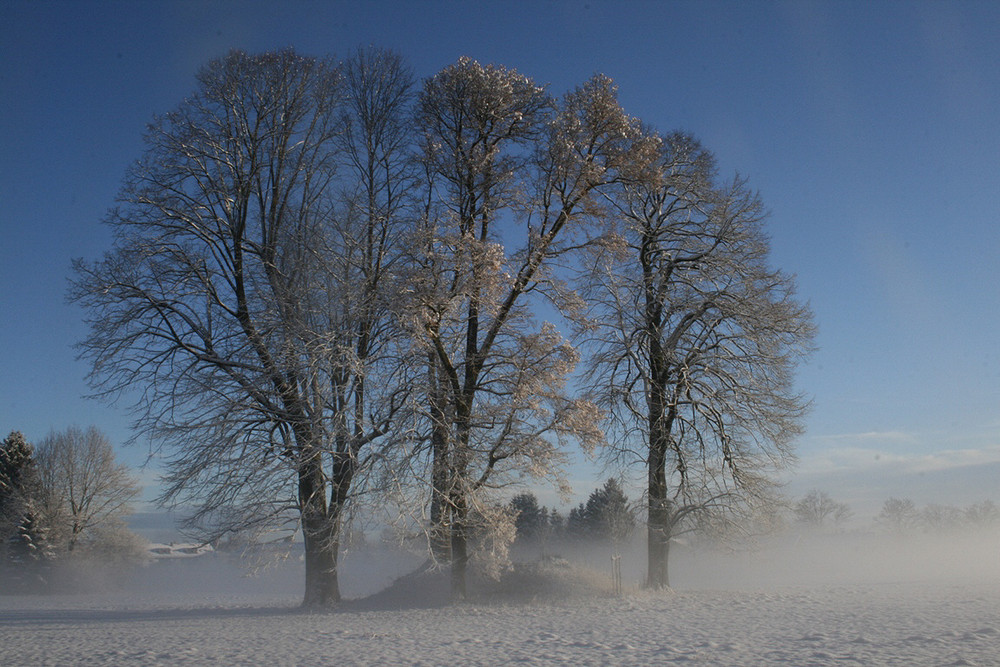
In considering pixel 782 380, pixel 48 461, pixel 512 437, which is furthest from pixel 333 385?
pixel 48 461

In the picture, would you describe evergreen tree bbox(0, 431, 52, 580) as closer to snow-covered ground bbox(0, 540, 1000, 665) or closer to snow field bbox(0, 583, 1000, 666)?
snow-covered ground bbox(0, 540, 1000, 665)

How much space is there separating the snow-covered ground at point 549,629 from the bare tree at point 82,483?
1136 inches

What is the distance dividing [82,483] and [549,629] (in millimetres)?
42641

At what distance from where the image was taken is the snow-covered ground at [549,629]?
871cm

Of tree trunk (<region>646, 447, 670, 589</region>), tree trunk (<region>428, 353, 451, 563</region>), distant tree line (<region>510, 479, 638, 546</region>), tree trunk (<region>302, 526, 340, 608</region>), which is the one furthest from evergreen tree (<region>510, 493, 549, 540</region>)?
tree trunk (<region>428, 353, 451, 563</region>)

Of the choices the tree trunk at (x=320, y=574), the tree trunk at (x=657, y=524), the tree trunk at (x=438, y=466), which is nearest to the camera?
the tree trunk at (x=438, y=466)

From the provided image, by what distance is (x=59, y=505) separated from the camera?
41.1 metres

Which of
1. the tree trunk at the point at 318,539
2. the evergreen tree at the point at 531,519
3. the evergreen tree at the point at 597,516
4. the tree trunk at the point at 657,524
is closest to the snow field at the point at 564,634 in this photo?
the tree trunk at the point at 318,539

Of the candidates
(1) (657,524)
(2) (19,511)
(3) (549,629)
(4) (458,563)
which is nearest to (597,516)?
(1) (657,524)

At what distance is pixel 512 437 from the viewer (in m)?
14.0

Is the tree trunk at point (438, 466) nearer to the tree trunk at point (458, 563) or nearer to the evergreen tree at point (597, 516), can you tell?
the tree trunk at point (458, 563)

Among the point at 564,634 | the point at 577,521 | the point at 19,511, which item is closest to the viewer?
the point at 564,634

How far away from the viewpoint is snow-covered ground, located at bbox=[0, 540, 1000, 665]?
28.6ft

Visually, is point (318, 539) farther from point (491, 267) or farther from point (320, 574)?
point (491, 267)
